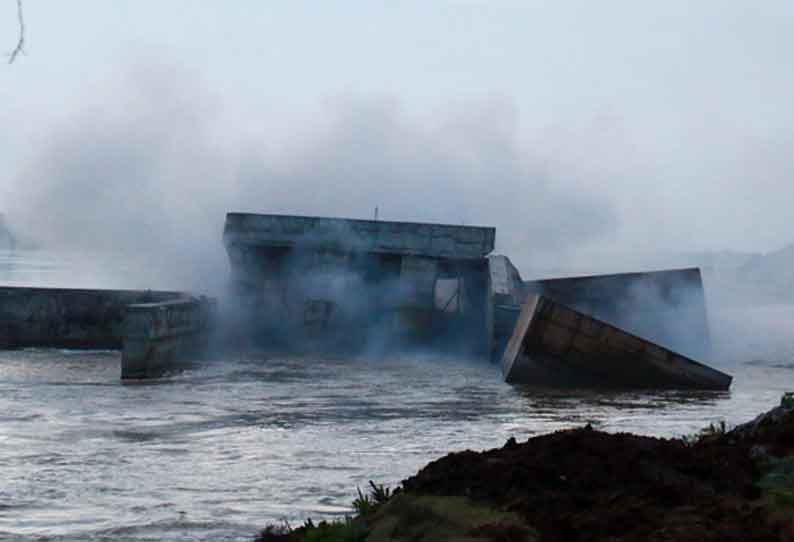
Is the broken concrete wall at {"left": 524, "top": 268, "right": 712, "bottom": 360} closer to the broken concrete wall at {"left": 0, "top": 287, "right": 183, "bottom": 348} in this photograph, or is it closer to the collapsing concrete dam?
the collapsing concrete dam

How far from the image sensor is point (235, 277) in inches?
1464

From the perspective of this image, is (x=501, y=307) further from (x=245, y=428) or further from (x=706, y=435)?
(x=706, y=435)

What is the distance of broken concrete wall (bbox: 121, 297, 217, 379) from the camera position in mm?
26344

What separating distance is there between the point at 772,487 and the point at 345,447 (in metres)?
8.51

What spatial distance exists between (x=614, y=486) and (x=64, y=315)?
1011 inches

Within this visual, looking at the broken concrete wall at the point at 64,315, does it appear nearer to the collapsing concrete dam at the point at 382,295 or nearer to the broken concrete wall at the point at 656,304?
the collapsing concrete dam at the point at 382,295

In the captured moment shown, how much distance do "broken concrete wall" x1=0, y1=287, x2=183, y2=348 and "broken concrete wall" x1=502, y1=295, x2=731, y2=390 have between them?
10.9m

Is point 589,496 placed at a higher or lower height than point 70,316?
lower

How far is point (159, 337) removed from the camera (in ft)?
89.7

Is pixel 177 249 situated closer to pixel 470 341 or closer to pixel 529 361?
pixel 470 341

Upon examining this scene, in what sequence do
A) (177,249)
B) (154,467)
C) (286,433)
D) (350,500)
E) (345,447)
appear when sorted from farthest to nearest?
(177,249) → (286,433) → (345,447) → (154,467) → (350,500)

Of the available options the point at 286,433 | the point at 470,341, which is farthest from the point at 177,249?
the point at 286,433

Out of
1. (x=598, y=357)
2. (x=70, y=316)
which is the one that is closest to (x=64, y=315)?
(x=70, y=316)

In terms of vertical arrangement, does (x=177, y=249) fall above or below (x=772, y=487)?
above
